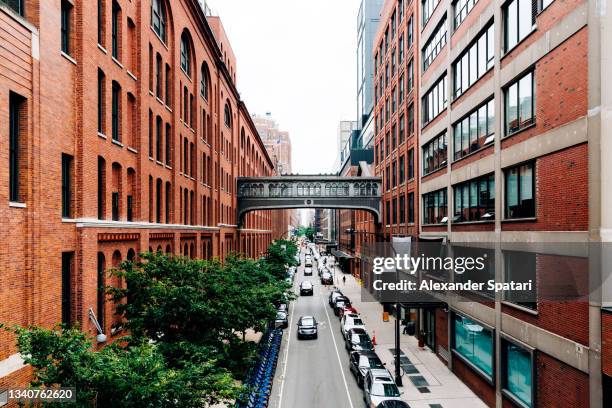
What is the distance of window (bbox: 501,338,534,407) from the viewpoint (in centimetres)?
1585

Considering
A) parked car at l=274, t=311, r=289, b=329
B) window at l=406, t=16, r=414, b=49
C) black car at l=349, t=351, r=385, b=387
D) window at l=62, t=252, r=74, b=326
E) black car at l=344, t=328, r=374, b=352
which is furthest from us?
window at l=406, t=16, r=414, b=49

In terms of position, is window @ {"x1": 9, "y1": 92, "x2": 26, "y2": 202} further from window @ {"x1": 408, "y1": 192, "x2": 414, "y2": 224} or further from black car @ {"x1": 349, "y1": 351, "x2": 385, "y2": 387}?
window @ {"x1": 408, "y1": 192, "x2": 414, "y2": 224}

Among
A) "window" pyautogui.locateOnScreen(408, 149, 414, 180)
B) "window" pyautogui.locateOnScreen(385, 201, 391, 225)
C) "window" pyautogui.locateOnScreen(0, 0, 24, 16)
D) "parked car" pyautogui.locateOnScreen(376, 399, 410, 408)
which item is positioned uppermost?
"window" pyautogui.locateOnScreen(0, 0, 24, 16)

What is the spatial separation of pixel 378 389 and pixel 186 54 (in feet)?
89.5

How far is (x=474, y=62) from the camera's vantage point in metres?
21.1

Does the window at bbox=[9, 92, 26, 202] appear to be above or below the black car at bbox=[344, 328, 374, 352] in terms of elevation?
above

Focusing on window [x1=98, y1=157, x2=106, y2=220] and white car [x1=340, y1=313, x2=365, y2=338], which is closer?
window [x1=98, y1=157, x2=106, y2=220]

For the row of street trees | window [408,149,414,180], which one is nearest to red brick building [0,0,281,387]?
the row of street trees

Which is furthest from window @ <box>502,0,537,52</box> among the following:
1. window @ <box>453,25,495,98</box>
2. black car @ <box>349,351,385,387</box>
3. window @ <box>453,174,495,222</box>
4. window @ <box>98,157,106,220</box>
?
window @ <box>98,157,106,220</box>

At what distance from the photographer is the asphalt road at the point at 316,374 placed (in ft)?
65.0

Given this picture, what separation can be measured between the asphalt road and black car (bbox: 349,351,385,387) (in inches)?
18.5

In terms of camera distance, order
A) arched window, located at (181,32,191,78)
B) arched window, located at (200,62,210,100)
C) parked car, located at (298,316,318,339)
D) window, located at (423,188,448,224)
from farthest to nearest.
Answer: arched window, located at (200,62,210,100) → arched window, located at (181,32,191,78) → parked car, located at (298,316,318,339) → window, located at (423,188,448,224)

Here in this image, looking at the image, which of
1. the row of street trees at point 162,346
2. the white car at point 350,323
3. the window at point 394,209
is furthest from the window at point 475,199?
the window at point 394,209

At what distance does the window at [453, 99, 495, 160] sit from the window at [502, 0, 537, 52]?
107 inches
